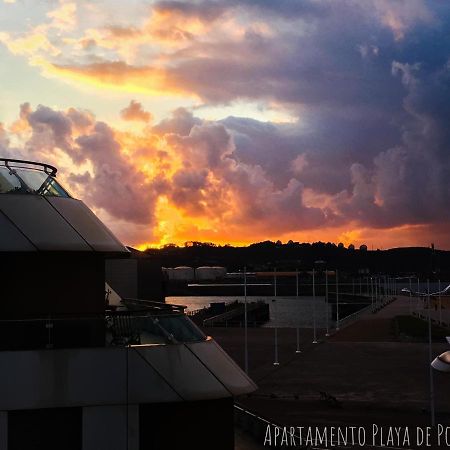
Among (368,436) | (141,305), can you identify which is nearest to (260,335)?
(368,436)

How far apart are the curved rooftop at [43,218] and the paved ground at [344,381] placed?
14.4m

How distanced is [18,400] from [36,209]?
11.6ft

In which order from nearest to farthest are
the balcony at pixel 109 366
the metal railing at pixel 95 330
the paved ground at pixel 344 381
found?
the balcony at pixel 109 366, the metal railing at pixel 95 330, the paved ground at pixel 344 381

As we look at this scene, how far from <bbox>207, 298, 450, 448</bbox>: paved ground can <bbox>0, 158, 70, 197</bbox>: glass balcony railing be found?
14.7 meters

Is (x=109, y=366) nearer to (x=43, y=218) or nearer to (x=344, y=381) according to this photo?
(x=43, y=218)

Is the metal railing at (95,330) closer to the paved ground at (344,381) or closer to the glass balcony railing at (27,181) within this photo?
the glass balcony railing at (27,181)

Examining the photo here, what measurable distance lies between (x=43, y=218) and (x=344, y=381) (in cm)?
3051

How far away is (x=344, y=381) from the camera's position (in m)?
39.9

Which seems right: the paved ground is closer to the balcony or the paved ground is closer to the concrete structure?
the concrete structure

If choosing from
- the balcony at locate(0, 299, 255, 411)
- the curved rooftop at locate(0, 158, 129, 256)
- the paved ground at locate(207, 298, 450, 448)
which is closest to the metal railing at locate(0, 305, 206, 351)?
the balcony at locate(0, 299, 255, 411)

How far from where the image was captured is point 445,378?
3928 cm

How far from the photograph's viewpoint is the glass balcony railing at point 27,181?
12984 millimetres

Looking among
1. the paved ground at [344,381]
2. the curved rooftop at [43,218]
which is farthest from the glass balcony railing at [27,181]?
the paved ground at [344,381]

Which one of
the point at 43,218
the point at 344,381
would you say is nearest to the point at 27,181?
the point at 43,218
